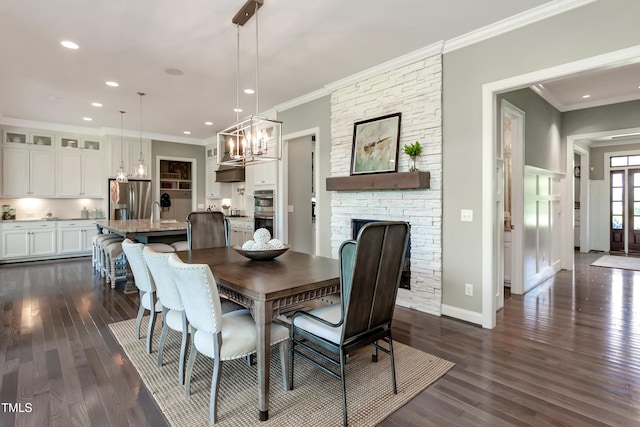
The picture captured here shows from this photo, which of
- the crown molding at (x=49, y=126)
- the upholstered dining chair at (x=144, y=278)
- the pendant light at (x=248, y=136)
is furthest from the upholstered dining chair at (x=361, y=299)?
the crown molding at (x=49, y=126)

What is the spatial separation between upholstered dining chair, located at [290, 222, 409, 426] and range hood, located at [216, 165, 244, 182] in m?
5.73

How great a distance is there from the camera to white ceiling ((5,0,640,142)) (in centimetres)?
283

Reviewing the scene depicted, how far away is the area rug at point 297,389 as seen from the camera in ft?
6.28

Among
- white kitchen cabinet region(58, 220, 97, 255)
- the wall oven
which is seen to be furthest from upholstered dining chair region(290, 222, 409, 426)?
white kitchen cabinet region(58, 220, 97, 255)

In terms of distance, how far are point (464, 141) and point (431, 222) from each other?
91cm

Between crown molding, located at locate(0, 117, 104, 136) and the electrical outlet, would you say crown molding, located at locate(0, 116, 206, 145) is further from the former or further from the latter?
the electrical outlet

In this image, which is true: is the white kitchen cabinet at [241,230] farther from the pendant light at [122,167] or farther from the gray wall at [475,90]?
the gray wall at [475,90]

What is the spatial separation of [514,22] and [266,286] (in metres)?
3.15

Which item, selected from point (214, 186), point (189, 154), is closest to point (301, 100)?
point (214, 186)

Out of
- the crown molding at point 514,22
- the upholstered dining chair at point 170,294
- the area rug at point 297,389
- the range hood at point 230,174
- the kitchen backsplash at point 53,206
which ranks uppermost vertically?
the crown molding at point 514,22

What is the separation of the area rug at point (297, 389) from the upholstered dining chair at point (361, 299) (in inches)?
5.2

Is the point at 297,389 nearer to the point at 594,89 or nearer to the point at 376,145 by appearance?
the point at 376,145

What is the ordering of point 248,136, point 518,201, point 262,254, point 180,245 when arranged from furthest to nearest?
point 180,245 < point 518,201 < point 248,136 < point 262,254

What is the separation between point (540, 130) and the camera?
5.10 m
